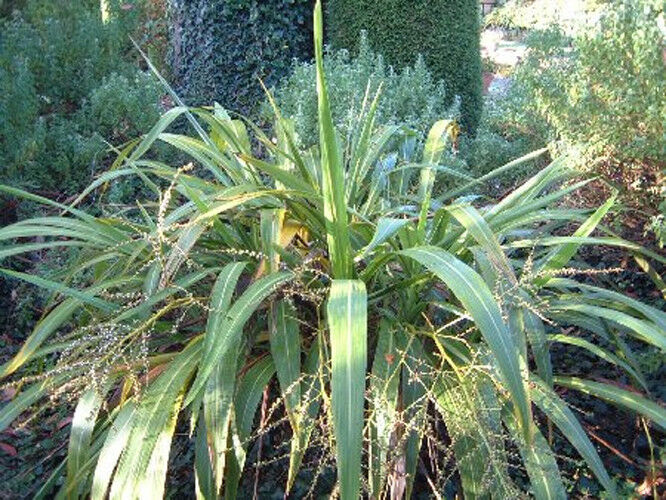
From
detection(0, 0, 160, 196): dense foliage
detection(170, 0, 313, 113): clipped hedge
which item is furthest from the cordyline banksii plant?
detection(170, 0, 313, 113): clipped hedge

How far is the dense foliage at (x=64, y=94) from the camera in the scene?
4.54 meters

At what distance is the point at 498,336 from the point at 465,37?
14.4 feet

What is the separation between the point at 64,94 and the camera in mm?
5602

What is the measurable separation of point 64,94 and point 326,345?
152 inches

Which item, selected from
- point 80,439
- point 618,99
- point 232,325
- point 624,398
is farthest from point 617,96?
point 80,439

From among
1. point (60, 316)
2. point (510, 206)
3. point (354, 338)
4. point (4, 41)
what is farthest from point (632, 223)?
point (4, 41)

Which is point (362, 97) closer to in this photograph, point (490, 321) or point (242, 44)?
point (242, 44)

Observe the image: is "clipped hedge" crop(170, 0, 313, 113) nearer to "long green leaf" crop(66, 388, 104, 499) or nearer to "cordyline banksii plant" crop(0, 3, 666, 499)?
"cordyline banksii plant" crop(0, 3, 666, 499)

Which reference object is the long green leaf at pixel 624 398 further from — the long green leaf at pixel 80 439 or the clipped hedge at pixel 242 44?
the clipped hedge at pixel 242 44

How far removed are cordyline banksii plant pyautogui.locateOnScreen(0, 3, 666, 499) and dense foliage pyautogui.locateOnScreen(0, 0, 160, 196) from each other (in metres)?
1.94

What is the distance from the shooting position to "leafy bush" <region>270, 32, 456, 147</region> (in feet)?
14.8

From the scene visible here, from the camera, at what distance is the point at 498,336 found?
6.14ft

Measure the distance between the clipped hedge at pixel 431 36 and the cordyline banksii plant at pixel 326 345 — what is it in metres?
3.09

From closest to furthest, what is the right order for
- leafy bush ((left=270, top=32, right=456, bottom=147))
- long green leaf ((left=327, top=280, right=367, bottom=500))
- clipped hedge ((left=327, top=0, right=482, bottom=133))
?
long green leaf ((left=327, top=280, right=367, bottom=500)) < leafy bush ((left=270, top=32, right=456, bottom=147)) < clipped hedge ((left=327, top=0, right=482, bottom=133))
